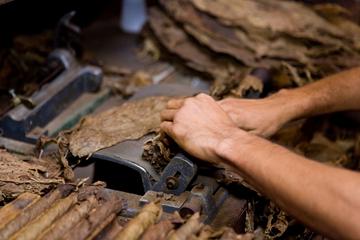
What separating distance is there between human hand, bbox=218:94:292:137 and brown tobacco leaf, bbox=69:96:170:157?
203 mm

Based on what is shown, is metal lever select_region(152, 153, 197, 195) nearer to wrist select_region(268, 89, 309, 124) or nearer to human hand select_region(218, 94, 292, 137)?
human hand select_region(218, 94, 292, 137)

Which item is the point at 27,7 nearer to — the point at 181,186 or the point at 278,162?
the point at 181,186

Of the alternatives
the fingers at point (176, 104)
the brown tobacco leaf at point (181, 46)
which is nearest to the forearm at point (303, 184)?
the fingers at point (176, 104)

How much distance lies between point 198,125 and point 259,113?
0.81ft

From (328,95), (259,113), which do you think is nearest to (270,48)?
(328,95)

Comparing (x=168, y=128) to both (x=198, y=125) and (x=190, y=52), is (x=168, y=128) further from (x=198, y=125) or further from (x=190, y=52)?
(x=190, y=52)

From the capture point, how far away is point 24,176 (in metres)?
1.33

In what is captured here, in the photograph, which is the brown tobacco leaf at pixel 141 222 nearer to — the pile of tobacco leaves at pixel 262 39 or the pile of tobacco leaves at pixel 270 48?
the pile of tobacco leaves at pixel 270 48

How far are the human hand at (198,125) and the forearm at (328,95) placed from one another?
310mm

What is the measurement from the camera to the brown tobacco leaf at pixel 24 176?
1298 millimetres

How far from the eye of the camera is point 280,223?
56.4 inches

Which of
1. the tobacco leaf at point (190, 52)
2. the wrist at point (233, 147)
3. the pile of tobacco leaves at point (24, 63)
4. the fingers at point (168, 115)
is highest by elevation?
the fingers at point (168, 115)

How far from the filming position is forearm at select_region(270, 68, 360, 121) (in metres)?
1.68

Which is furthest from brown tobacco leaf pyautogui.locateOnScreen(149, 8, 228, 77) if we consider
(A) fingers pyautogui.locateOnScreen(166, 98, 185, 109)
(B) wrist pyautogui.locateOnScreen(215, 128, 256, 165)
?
(B) wrist pyautogui.locateOnScreen(215, 128, 256, 165)
